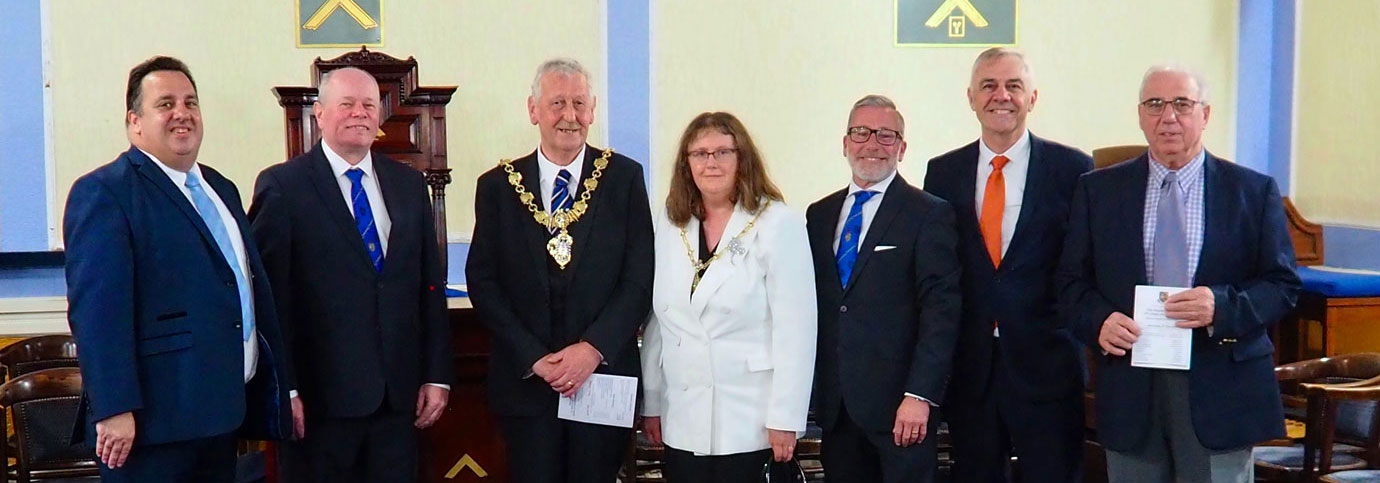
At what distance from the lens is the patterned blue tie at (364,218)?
9.84 ft

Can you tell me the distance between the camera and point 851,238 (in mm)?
3072

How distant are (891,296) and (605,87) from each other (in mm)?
3226

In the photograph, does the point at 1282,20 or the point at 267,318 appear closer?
the point at 267,318

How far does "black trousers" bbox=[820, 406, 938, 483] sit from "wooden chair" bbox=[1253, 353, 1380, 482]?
1254 mm

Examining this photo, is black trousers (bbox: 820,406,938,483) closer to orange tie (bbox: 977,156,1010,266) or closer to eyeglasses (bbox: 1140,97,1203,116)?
orange tie (bbox: 977,156,1010,266)

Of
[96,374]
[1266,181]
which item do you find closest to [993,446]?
[1266,181]

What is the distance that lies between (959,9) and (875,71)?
1.77ft

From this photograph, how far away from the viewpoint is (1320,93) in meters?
5.81

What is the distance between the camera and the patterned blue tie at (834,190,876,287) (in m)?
3.06

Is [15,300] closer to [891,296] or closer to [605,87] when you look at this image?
[605,87]

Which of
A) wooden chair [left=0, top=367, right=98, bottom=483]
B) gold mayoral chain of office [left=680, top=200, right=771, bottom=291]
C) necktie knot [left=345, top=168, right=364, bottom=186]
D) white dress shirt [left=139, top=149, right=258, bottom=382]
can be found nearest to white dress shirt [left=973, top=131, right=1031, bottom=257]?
gold mayoral chain of office [left=680, top=200, right=771, bottom=291]

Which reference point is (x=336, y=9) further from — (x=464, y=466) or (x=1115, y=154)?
(x=1115, y=154)

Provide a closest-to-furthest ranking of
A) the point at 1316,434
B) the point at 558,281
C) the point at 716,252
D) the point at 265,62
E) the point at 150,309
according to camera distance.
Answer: the point at 150,309 < the point at 716,252 < the point at 558,281 < the point at 1316,434 < the point at 265,62

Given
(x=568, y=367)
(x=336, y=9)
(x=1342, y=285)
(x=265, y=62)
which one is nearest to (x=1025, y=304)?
(x=568, y=367)
